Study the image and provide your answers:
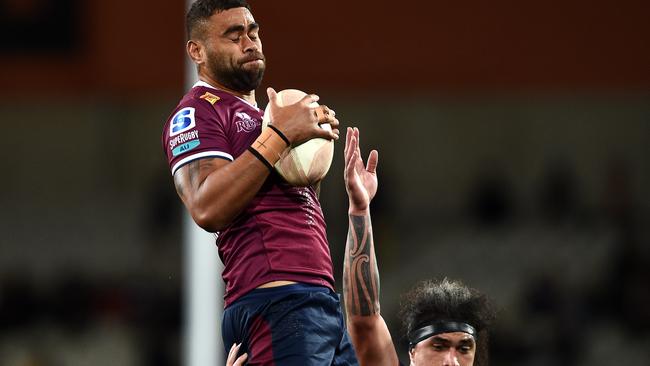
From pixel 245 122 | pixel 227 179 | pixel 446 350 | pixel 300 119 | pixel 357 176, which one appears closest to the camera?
pixel 227 179

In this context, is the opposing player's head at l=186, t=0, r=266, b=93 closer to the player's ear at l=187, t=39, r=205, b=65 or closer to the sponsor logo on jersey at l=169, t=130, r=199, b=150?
the player's ear at l=187, t=39, r=205, b=65

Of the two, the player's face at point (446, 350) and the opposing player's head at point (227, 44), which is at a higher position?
the opposing player's head at point (227, 44)

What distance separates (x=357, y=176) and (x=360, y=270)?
1.19 feet

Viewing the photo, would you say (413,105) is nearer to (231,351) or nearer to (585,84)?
(585,84)

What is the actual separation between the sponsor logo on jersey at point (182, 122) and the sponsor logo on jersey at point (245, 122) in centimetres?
14

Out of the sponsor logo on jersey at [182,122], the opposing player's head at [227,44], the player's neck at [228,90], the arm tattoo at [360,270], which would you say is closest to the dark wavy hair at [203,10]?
the opposing player's head at [227,44]

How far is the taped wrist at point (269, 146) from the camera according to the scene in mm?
3305

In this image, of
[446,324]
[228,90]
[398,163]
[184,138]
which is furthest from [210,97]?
[398,163]

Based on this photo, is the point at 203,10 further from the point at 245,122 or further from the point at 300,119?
the point at 300,119

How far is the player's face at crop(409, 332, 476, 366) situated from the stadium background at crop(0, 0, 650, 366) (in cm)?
500

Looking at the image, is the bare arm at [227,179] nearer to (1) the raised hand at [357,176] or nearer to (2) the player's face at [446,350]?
(1) the raised hand at [357,176]

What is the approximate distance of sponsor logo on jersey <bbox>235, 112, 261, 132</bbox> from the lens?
3.52 metres

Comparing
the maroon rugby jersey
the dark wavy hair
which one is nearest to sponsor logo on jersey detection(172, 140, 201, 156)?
the maroon rugby jersey

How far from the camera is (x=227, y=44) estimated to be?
3557 millimetres
